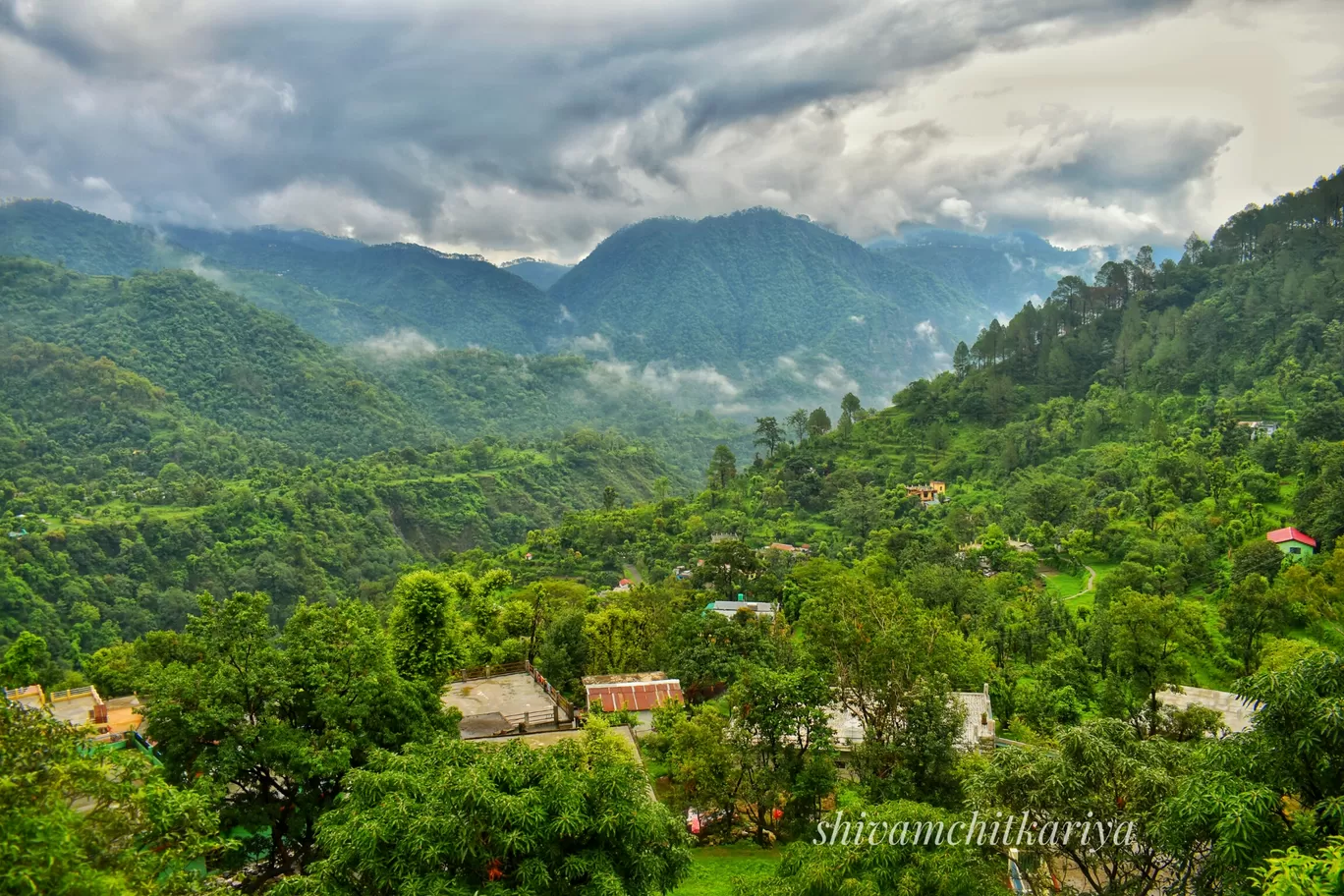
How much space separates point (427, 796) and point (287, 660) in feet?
21.0

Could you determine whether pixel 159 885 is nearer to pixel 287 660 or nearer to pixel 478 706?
pixel 287 660

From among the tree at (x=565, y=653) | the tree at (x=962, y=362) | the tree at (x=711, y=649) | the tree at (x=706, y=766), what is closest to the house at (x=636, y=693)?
the tree at (x=711, y=649)

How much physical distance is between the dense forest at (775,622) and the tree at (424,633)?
117mm

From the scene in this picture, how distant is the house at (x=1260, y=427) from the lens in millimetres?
42219

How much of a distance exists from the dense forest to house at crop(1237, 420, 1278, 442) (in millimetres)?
311

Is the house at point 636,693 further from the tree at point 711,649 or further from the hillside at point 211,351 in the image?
the hillside at point 211,351

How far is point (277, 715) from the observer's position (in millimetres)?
13258

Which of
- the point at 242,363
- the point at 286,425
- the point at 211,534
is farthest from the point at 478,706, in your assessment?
the point at 242,363

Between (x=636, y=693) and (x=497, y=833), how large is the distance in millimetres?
15686

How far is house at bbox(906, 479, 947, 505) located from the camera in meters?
54.1

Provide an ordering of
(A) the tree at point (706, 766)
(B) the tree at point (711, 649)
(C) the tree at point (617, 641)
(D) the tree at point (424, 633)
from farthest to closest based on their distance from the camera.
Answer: (C) the tree at point (617, 641)
(B) the tree at point (711, 649)
(D) the tree at point (424, 633)
(A) the tree at point (706, 766)

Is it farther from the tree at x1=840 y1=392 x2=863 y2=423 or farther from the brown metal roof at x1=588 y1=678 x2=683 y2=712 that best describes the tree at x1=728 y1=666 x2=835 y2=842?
the tree at x1=840 y1=392 x2=863 y2=423

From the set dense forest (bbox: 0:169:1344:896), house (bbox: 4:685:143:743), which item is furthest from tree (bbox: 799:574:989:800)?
house (bbox: 4:685:143:743)

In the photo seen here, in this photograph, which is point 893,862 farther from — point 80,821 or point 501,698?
point 501,698
